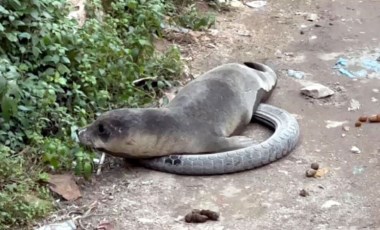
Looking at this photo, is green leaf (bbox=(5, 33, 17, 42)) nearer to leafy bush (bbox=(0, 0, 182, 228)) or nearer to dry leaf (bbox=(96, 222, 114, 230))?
leafy bush (bbox=(0, 0, 182, 228))

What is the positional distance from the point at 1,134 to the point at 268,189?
134 cm

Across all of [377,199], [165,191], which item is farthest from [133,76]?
[377,199]

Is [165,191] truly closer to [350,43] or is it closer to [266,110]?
[266,110]

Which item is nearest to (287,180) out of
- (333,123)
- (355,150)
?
(355,150)

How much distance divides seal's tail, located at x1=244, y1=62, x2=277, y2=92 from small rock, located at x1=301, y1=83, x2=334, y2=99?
196 millimetres

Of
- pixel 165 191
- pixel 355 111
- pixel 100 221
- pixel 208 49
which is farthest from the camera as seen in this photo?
pixel 208 49

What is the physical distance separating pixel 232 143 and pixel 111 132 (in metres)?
0.65

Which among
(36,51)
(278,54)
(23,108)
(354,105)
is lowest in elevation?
(278,54)

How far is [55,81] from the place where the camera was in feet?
15.0

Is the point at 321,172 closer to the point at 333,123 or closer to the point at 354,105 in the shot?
the point at 333,123

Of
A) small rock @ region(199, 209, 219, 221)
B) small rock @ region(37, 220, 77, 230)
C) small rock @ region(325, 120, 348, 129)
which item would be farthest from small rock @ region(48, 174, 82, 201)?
small rock @ region(325, 120, 348, 129)

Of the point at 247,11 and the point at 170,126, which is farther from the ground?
the point at 170,126

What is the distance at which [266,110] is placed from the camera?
16.1 feet

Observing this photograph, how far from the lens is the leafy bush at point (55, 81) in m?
4.05
